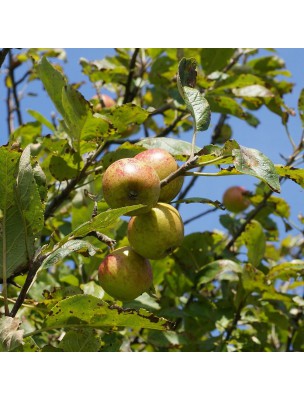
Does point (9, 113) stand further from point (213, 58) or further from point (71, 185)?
point (71, 185)

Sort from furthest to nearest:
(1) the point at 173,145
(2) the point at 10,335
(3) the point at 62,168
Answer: (3) the point at 62,168
(1) the point at 173,145
(2) the point at 10,335

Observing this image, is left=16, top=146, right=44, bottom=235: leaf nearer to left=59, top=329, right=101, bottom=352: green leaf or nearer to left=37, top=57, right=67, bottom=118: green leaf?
left=59, top=329, right=101, bottom=352: green leaf

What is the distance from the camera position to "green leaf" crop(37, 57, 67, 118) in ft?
4.77

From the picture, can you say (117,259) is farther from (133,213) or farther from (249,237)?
(249,237)

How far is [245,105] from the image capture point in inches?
104

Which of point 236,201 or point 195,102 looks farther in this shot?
point 236,201

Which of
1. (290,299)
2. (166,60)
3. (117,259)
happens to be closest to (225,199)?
(166,60)

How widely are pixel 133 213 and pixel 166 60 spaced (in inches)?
63.9

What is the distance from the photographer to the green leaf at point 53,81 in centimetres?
146

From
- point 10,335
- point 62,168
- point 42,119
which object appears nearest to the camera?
point 10,335

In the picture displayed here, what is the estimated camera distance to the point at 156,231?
43.4 inches

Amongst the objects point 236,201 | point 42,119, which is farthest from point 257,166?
point 236,201

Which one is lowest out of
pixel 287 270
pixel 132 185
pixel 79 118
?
pixel 287 270

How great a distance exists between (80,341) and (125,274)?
0.16m
